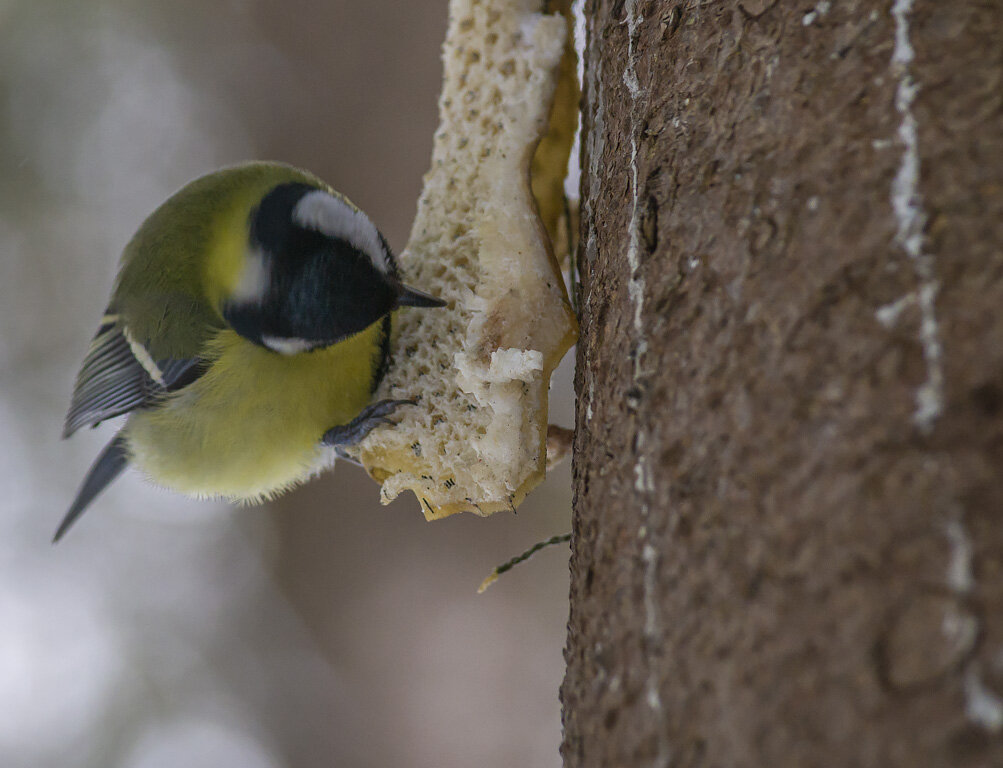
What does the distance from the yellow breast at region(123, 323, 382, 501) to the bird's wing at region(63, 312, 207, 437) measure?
28mm

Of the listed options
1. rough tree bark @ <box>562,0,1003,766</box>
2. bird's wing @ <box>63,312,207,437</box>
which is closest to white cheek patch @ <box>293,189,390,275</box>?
bird's wing @ <box>63,312,207,437</box>

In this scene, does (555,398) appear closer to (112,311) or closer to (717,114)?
(112,311)

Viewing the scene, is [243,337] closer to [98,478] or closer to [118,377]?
[118,377]

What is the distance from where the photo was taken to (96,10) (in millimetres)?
2920

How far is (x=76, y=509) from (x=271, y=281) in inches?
30.1

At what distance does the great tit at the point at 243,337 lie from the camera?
3.93ft

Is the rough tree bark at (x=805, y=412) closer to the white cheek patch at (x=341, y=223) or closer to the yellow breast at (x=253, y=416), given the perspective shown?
the white cheek patch at (x=341, y=223)

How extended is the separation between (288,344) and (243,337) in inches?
5.6

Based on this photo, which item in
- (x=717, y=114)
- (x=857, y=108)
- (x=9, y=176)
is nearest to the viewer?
(x=857, y=108)

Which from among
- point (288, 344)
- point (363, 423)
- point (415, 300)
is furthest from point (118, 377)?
point (415, 300)

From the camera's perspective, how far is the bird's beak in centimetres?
117

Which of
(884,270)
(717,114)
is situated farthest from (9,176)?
(884,270)

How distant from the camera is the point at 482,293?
43.2 inches

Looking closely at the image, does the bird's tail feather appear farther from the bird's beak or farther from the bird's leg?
the bird's beak
